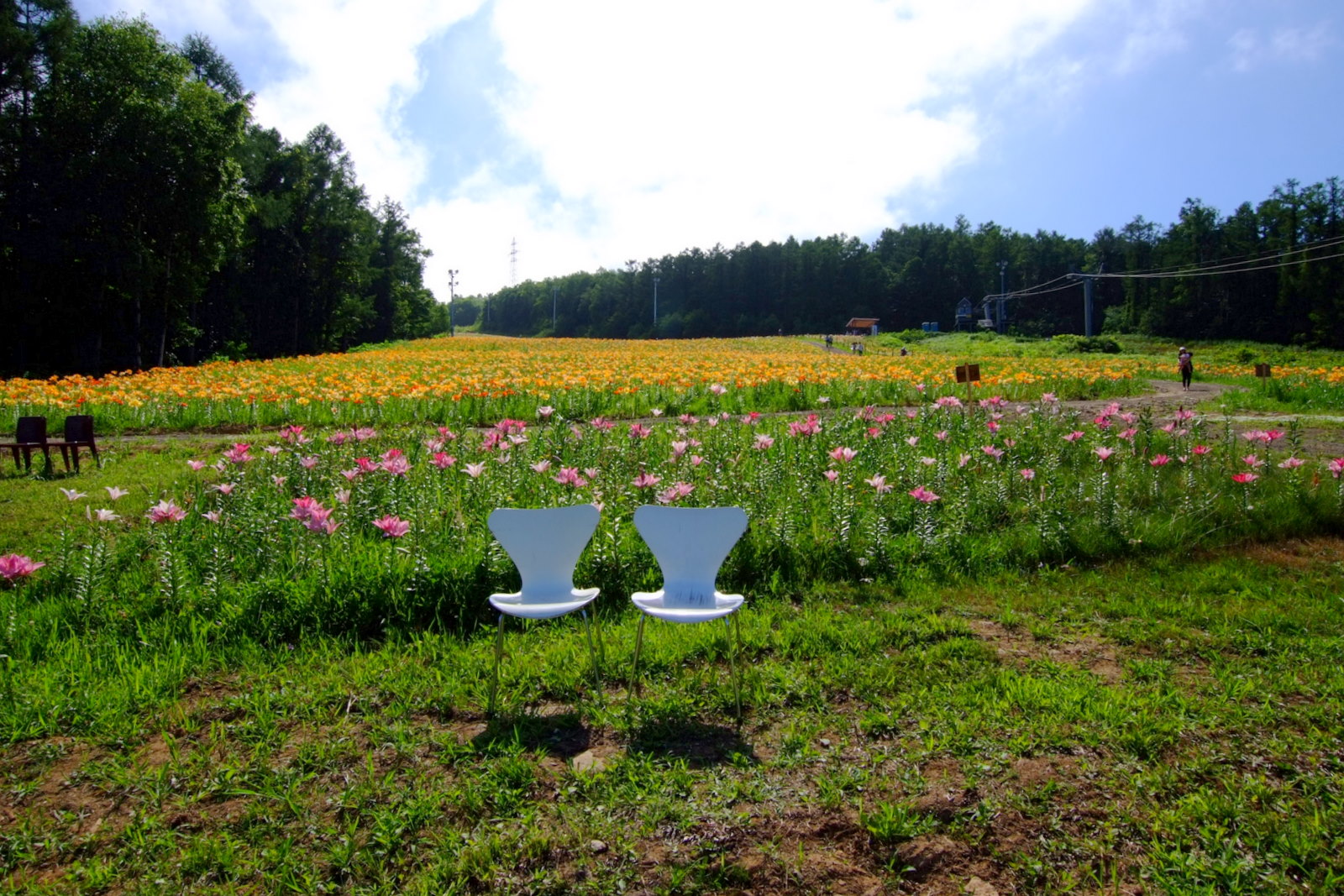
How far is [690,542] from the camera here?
3.69 meters

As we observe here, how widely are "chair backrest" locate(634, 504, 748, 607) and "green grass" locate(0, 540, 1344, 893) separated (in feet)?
1.53

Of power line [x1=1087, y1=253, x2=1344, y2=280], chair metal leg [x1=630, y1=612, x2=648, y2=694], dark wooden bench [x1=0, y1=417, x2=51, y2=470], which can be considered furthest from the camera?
power line [x1=1087, y1=253, x2=1344, y2=280]

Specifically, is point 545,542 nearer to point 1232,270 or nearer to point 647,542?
point 647,542

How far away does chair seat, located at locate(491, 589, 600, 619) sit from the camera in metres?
3.37

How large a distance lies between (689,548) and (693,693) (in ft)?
2.24

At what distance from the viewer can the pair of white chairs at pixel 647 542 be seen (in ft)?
11.9

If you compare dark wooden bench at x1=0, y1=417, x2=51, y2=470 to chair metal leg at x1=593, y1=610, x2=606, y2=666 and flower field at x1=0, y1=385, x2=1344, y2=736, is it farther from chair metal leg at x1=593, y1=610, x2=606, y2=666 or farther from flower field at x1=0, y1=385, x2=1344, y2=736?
chair metal leg at x1=593, y1=610, x2=606, y2=666

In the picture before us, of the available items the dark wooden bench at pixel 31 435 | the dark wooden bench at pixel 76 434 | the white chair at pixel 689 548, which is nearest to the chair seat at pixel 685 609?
the white chair at pixel 689 548

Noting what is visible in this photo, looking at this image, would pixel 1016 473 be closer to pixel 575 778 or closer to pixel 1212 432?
pixel 1212 432

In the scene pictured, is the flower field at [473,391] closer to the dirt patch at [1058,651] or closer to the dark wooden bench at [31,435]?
the dark wooden bench at [31,435]

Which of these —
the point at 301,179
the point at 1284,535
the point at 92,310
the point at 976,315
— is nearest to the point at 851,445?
the point at 1284,535

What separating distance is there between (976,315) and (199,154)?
8017 centimetres

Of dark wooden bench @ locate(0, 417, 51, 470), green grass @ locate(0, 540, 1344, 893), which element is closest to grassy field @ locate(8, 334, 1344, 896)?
green grass @ locate(0, 540, 1344, 893)

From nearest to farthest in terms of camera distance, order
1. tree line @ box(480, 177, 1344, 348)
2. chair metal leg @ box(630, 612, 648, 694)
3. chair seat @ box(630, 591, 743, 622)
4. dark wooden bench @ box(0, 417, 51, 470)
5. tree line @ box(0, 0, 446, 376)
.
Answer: chair seat @ box(630, 591, 743, 622)
chair metal leg @ box(630, 612, 648, 694)
dark wooden bench @ box(0, 417, 51, 470)
tree line @ box(0, 0, 446, 376)
tree line @ box(480, 177, 1344, 348)
